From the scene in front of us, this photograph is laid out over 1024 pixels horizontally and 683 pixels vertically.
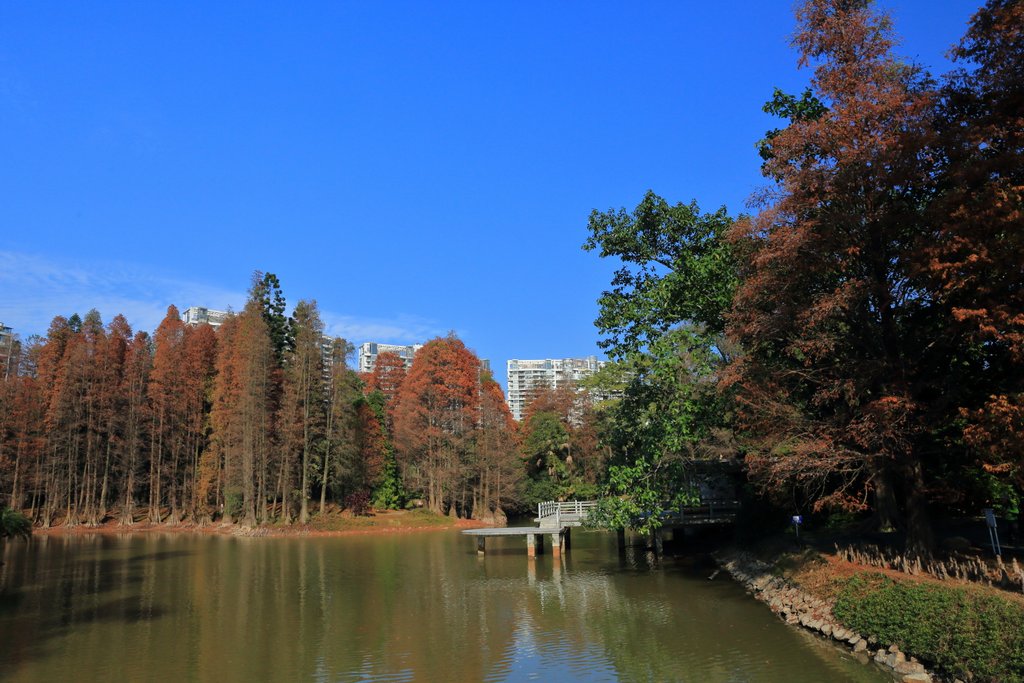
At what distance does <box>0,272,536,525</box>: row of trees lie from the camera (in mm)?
51062

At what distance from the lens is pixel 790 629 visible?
16.5m

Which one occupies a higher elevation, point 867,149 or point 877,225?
point 867,149

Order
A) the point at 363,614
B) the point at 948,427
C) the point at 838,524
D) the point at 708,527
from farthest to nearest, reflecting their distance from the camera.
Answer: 1. the point at 708,527
2. the point at 838,524
3. the point at 363,614
4. the point at 948,427

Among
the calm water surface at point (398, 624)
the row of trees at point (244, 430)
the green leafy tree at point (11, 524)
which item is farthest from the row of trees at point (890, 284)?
the row of trees at point (244, 430)

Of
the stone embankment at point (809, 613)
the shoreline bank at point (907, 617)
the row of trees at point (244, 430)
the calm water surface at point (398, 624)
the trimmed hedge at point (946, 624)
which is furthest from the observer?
the row of trees at point (244, 430)

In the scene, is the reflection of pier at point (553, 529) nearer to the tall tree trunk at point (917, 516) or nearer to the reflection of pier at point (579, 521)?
the reflection of pier at point (579, 521)

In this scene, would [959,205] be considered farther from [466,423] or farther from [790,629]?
[466,423]

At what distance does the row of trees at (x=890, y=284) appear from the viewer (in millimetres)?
13102

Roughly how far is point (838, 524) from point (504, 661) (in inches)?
605

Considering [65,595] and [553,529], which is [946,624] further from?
[65,595]

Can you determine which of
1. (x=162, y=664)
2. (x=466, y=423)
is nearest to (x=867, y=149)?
(x=162, y=664)

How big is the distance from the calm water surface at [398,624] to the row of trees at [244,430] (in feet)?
61.1

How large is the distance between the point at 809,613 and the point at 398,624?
1058cm

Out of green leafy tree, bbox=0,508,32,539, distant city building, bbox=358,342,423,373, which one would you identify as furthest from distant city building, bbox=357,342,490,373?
green leafy tree, bbox=0,508,32,539
